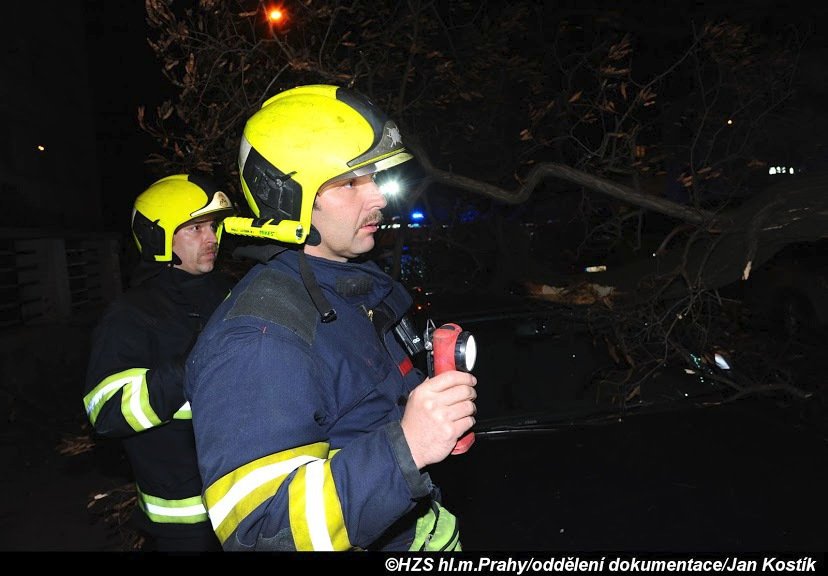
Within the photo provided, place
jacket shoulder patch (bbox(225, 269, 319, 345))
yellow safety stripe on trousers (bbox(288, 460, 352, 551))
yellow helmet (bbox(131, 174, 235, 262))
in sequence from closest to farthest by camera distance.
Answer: yellow safety stripe on trousers (bbox(288, 460, 352, 551)) → jacket shoulder patch (bbox(225, 269, 319, 345)) → yellow helmet (bbox(131, 174, 235, 262))

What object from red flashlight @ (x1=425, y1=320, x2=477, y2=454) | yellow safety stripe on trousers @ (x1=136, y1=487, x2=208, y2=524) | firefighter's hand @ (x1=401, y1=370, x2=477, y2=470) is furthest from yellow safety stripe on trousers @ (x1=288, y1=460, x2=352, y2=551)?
yellow safety stripe on trousers @ (x1=136, y1=487, x2=208, y2=524)

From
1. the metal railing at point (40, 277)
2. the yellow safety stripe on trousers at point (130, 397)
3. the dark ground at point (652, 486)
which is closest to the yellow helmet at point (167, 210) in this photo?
the yellow safety stripe on trousers at point (130, 397)

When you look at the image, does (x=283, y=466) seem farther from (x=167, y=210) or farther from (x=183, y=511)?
(x=167, y=210)

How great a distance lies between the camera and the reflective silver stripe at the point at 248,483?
1.28m

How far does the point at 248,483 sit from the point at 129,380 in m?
1.41

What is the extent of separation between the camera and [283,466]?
1.29 meters

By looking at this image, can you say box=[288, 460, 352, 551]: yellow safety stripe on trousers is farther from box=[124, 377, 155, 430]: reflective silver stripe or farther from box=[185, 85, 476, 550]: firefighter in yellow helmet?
box=[124, 377, 155, 430]: reflective silver stripe

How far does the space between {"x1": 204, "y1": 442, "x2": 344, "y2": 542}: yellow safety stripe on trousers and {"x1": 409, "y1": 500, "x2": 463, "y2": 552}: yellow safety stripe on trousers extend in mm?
629

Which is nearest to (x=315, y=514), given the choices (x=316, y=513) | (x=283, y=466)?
(x=316, y=513)

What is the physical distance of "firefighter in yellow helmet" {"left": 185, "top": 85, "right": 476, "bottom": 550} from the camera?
128cm

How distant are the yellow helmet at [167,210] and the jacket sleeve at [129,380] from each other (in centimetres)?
45

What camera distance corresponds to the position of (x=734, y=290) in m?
11.1

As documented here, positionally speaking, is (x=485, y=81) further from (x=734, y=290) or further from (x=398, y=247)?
(x=734, y=290)

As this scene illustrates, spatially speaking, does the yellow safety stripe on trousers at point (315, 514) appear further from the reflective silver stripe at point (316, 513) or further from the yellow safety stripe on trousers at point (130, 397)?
the yellow safety stripe on trousers at point (130, 397)
